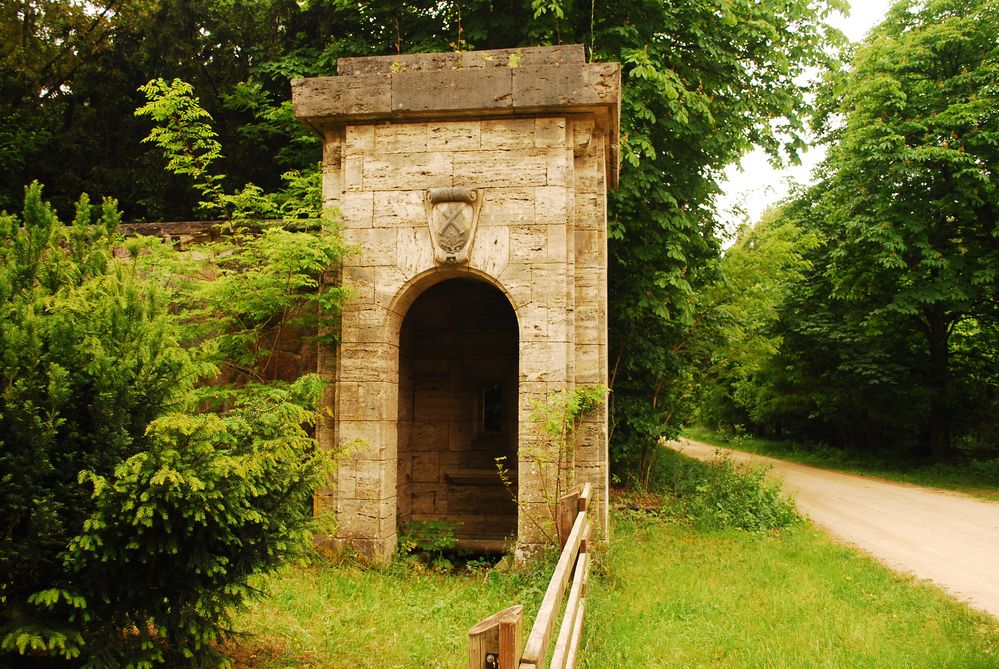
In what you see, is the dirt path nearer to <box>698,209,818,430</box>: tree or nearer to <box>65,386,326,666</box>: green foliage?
<box>698,209,818,430</box>: tree

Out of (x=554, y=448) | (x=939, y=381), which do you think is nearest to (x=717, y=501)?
(x=554, y=448)

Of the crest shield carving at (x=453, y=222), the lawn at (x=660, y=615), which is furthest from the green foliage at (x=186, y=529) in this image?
the crest shield carving at (x=453, y=222)

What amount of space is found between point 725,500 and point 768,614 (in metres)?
5.11

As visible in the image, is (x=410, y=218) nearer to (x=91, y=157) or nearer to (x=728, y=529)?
(x=728, y=529)

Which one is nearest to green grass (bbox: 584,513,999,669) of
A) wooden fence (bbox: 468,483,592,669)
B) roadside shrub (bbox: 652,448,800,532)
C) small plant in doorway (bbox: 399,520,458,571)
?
wooden fence (bbox: 468,483,592,669)

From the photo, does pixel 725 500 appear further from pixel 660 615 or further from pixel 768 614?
pixel 660 615

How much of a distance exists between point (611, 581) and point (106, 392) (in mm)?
5183

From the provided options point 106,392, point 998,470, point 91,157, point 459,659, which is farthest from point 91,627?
point 998,470

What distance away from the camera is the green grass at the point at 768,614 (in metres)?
5.81

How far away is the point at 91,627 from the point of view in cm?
389

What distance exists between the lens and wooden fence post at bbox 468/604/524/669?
Result: 2.81 metres

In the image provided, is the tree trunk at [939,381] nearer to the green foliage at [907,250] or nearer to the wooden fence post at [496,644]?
the green foliage at [907,250]

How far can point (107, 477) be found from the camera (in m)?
3.88

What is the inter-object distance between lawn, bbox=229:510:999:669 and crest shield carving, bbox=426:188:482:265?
3.32 m
